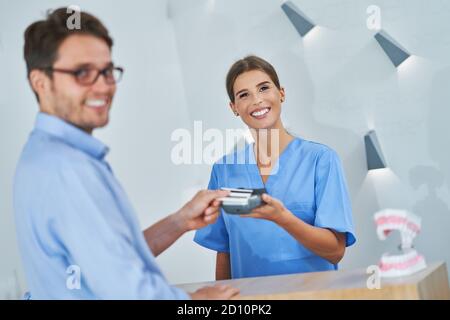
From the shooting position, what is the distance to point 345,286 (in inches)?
48.1

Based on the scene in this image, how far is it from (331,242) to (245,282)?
0.27 metres

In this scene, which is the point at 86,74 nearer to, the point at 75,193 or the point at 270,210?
the point at 75,193

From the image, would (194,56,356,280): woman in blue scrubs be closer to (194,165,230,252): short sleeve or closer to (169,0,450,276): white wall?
(194,165,230,252): short sleeve

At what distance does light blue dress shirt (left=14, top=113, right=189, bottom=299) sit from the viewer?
108 cm

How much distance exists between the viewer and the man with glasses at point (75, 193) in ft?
3.56

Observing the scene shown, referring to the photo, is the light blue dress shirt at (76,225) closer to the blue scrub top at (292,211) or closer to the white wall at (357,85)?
the blue scrub top at (292,211)

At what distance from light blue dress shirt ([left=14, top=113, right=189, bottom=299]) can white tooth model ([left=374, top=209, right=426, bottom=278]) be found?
38 cm

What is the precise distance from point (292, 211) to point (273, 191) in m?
0.07

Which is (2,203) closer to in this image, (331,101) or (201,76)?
(201,76)

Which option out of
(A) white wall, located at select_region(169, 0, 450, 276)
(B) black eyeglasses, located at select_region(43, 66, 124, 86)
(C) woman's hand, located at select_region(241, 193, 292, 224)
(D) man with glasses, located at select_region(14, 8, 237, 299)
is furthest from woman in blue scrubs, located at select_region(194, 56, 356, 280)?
(B) black eyeglasses, located at select_region(43, 66, 124, 86)
